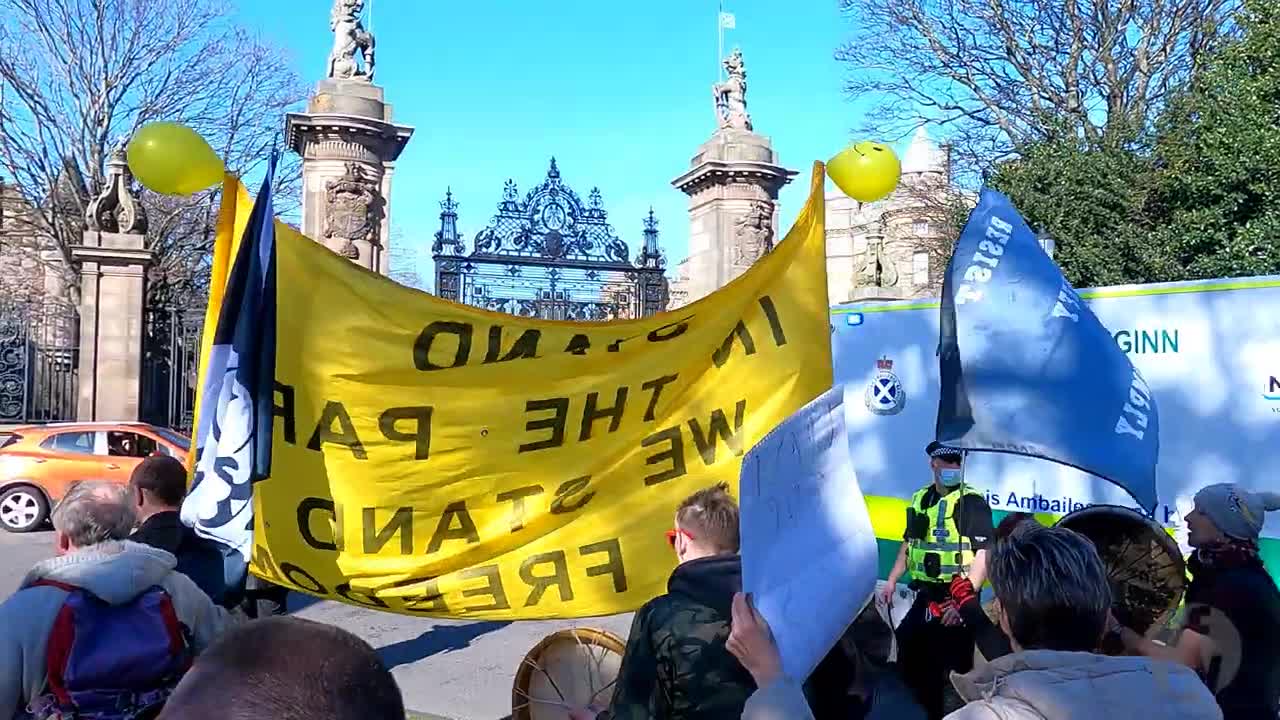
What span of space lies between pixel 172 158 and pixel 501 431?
1770mm

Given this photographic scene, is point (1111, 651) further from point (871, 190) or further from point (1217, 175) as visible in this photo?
point (1217, 175)

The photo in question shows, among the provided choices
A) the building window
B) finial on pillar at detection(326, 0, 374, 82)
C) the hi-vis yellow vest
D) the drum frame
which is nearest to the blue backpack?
the drum frame

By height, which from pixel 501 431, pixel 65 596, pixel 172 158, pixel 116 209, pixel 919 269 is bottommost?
pixel 65 596

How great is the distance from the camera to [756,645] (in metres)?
2.10

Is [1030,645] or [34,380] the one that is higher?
[34,380]

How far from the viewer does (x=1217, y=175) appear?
44.3ft

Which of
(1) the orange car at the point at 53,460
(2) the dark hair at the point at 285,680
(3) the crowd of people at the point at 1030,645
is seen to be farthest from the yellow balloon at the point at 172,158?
(1) the orange car at the point at 53,460

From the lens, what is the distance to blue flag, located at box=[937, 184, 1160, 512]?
4055 mm

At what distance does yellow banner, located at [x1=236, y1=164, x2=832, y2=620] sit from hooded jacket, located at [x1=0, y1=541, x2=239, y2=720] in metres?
0.51

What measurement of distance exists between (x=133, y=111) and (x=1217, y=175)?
25.3 metres

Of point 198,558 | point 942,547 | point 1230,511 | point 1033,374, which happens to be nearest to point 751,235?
point 942,547

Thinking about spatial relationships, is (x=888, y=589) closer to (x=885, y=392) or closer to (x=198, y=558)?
(x=885, y=392)

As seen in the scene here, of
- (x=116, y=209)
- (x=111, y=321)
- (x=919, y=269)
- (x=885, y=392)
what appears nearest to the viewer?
(x=885, y=392)

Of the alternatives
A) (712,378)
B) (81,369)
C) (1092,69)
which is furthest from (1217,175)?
(81,369)
